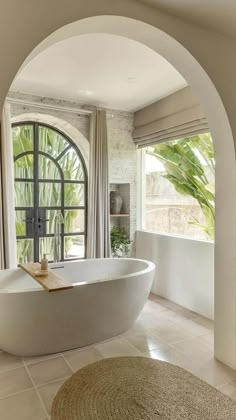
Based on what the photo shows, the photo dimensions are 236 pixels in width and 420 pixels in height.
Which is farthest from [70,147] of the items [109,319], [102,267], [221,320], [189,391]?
[189,391]

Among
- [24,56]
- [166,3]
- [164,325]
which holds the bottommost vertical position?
[164,325]

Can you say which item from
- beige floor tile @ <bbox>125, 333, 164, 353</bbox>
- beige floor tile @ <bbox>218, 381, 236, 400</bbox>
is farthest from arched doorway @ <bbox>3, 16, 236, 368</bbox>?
beige floor tile @ <bbox>125, 333, 164, 353</bbox>

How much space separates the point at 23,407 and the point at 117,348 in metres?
0.99

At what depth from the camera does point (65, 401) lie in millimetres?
2023

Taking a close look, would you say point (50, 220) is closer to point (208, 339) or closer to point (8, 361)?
point (8, 361)

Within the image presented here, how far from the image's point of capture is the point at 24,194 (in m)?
4.12

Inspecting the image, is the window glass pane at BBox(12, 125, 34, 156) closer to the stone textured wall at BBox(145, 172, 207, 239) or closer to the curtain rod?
the curtain rod

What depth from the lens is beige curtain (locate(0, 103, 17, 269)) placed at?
136 inches

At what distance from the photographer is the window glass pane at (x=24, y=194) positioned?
13.4ft

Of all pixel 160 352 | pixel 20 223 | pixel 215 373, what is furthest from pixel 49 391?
pixel 20 223

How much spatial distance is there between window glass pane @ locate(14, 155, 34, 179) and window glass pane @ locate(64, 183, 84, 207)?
22.2 inches

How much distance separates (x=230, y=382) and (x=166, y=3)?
2761 mm

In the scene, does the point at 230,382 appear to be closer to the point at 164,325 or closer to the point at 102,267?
the point at 164,325

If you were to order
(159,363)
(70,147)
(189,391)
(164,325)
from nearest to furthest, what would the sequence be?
(189,391)
(159,363)
(164,325)
(70,147)
